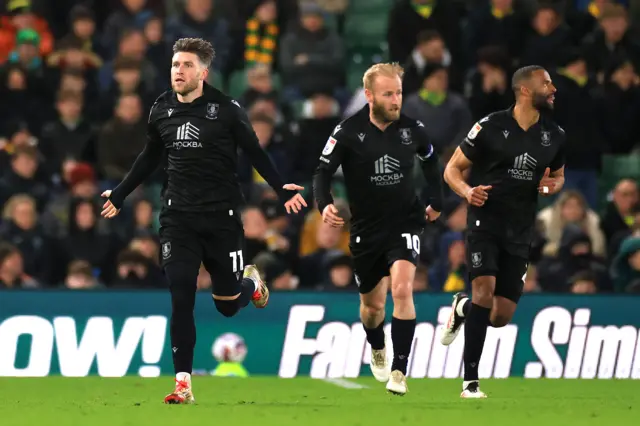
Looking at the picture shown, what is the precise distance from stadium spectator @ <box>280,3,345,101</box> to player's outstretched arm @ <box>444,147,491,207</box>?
7.75 metres

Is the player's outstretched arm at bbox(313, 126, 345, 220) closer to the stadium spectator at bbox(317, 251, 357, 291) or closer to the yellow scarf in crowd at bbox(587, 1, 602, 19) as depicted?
the stadium spectator at bbox(317, 251, 357, 291)

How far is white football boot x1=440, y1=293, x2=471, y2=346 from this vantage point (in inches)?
541

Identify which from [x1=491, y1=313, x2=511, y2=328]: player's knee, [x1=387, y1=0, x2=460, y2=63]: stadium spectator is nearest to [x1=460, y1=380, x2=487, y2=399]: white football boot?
[x1=491, y1=313, x2=511, y2=328]: player's knee

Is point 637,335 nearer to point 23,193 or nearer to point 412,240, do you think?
point 412,240

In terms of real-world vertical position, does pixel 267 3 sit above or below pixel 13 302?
above

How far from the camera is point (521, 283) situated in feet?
42.8

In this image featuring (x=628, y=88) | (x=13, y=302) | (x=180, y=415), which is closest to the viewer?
Answer: (x=180, y=415)

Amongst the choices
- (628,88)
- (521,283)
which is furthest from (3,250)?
(628,88)

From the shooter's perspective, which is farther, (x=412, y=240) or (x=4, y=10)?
(x=4, y=10)

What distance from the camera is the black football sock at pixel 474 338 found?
12.6 metres

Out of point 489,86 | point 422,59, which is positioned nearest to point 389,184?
point 489,86

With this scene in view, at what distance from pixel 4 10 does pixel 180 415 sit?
12045mm

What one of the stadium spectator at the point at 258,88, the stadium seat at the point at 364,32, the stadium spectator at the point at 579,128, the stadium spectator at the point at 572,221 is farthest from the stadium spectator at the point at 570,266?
the stadium seat at the point at 364,32

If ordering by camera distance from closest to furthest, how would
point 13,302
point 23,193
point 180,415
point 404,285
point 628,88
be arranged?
A: point 180,415
point 404,285
point 13,302
point 23,193
point 628,88
